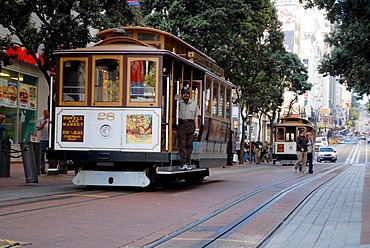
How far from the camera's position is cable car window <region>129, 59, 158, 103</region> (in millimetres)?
14133

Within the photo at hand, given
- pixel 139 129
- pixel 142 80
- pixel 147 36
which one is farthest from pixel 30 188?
pixel 147 36

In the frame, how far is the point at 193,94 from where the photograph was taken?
1609 cm

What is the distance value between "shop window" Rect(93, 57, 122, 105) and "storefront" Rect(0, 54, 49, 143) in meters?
13.1

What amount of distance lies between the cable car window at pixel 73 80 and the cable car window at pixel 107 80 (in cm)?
29

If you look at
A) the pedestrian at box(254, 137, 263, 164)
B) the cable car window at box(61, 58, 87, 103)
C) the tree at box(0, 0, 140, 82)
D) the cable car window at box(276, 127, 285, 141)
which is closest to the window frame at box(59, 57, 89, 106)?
the cable car window at box(61, 58, 87, 103)

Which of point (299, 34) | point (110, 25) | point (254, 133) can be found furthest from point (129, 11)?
point (299, 34)

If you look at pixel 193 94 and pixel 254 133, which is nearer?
pixel 193 94

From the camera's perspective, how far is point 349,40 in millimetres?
25750

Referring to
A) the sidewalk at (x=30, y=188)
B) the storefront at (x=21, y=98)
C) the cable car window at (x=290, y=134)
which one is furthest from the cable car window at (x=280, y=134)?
the sidewalk at (x=30, y=188)

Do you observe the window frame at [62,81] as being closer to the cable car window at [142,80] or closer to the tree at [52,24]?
the cable car window at [142,80]

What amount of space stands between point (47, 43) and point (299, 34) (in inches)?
4734

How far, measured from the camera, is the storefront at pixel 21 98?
2705 cm

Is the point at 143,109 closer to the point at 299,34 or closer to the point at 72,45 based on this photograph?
the point at 72,45

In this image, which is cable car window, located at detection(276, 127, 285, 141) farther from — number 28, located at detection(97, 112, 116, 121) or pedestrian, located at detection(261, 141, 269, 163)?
number 28, located at detection(97, 112, 116, 121)
